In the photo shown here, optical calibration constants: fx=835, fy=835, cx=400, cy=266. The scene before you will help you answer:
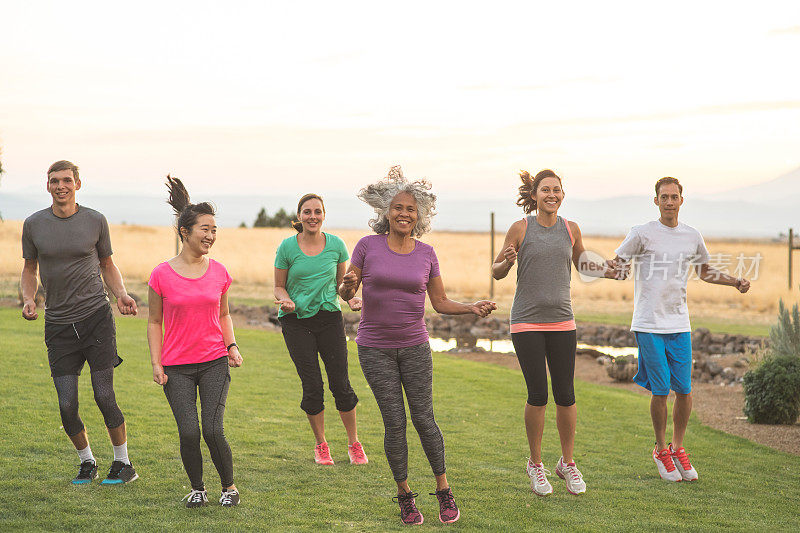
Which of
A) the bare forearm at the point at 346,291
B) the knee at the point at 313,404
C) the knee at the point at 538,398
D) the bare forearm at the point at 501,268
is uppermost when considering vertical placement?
the bare forearm at the point at 501,268

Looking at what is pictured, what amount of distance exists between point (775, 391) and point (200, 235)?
711cm

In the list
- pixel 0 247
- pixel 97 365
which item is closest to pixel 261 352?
pixel 97 365

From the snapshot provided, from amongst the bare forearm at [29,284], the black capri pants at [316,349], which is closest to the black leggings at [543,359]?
the black capri pants at [316,349]

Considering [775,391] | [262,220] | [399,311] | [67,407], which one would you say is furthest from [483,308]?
[262,220]

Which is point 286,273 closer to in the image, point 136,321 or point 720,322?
point 136,321

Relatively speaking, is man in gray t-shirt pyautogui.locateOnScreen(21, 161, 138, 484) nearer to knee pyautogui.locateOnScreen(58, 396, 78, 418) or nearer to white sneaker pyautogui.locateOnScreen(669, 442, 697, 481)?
knee pyautogui.locateOnScreen(58, 396, 78, 418)

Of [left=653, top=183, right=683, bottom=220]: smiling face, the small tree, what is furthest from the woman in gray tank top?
the small tree

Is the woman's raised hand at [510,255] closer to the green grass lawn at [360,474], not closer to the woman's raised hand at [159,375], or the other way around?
the green grass lawn at [360,474]

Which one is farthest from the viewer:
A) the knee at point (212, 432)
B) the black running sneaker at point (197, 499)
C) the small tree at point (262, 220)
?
the small tree at point (262, 220)

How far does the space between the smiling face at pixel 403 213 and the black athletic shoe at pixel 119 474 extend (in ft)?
8.65

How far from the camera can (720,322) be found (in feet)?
70.8

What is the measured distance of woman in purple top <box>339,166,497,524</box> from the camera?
500cm

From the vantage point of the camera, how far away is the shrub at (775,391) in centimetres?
940

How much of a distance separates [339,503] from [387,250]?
1788 millimetres
